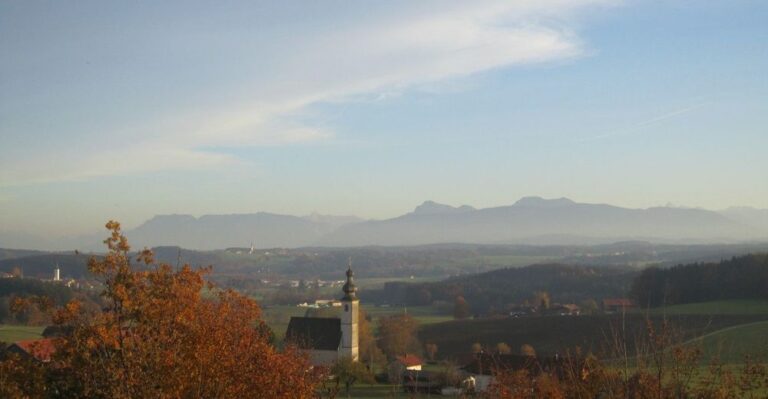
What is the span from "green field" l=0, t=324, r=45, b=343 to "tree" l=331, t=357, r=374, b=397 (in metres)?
23.3

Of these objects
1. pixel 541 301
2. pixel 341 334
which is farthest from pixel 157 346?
pixel 541 301

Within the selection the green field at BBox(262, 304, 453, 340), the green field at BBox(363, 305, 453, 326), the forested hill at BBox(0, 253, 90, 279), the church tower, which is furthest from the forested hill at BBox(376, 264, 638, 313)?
the forested hill at BBox(0, 253, 90, 279)

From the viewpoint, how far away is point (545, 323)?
72.9 metres

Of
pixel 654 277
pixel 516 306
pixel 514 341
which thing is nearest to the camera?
pixel 514 341

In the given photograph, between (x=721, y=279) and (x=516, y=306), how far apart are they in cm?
2723

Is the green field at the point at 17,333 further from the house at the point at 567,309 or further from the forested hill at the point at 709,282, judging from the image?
the house at the point at 567,309

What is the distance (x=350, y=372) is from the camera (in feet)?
148

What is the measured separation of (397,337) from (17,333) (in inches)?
1149

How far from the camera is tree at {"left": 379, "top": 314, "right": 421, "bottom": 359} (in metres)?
64.2

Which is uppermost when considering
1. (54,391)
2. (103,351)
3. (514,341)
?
(103,351)

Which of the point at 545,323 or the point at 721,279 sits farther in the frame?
the point at 721,279

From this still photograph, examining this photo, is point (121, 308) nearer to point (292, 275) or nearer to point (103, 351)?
point (103, 351)

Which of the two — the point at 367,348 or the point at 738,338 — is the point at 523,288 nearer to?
the point at 367,348

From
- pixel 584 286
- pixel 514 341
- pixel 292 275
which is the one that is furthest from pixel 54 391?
pixel 292 275
